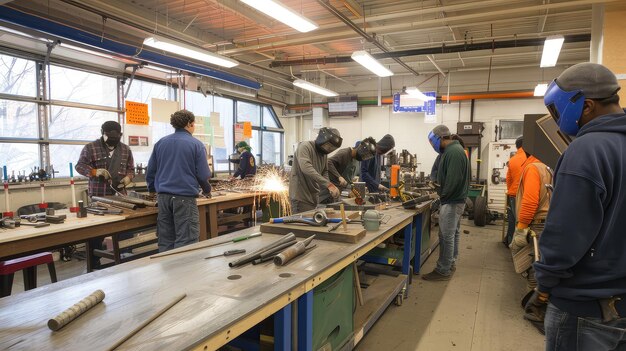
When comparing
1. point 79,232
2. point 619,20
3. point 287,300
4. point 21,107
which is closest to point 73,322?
point 287,300

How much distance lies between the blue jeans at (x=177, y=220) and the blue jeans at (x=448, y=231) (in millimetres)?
2439

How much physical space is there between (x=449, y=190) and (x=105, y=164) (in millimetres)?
3524

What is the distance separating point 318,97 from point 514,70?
16.2ft

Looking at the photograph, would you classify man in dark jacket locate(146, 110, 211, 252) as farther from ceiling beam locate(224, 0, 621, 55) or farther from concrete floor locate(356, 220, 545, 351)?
ceiling beam locate(224, 0, 621, 55)

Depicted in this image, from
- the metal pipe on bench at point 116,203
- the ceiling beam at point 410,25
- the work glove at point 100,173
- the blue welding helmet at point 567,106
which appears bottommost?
the metal pipe on bench at point 116,203

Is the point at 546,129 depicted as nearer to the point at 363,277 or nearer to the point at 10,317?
the point at 363,277

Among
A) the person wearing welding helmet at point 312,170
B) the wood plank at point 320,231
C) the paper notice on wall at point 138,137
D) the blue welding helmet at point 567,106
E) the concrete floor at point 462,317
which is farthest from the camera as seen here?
the paper notice on wall at point 138,137

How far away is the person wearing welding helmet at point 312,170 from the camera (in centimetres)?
312

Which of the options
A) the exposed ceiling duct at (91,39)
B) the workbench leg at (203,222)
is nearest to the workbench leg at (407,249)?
the workbench leg at (203,222)

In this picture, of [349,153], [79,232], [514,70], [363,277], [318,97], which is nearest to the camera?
A: [79,232]

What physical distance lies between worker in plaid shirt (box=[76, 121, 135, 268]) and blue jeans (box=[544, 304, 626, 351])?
3.70 metres

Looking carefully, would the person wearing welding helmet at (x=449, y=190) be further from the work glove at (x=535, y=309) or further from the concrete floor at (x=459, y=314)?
the work glove at (x=535, y=309)

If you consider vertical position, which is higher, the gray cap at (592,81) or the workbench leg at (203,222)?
the gray cap at (592,81)

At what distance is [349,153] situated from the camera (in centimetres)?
381
